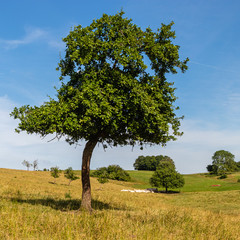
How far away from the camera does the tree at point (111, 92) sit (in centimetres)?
1584

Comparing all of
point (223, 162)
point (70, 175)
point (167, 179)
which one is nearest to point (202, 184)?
point (167, 179)

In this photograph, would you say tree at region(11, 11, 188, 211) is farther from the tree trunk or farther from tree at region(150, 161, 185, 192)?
tree at region(150, 161, 185, 192)

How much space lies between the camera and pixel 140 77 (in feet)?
60.8

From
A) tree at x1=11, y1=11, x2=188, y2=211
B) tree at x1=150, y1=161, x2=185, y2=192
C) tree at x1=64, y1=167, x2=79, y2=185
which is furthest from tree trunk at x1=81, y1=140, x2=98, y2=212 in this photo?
tree at x1=150, y1=161, x2=185, y2=192

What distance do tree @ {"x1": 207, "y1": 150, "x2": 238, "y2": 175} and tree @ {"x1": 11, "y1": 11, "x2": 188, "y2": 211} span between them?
14064 centimetres

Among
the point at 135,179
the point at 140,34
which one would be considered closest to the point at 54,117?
the point at 140,34

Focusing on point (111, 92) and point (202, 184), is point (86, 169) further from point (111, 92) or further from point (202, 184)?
point (202, 184)

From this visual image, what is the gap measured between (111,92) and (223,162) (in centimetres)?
14981

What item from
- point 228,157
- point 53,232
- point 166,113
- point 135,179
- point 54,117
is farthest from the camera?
point 228,157

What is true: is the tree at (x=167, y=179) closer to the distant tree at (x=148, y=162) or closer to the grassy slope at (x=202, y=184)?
the grassy slope at (x=202, y=184)

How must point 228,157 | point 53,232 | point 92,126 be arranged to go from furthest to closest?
point 228,157, point 92,126, point 53,232

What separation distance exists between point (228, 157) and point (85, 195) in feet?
484

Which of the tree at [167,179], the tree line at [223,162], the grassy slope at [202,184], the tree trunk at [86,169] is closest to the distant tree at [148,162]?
the tree line at [223,162]

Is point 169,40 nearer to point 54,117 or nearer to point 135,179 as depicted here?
point 54,117
